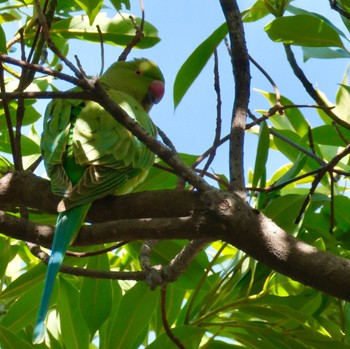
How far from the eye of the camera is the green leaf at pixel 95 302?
1650mm

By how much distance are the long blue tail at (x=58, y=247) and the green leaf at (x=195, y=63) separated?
488 millimetres

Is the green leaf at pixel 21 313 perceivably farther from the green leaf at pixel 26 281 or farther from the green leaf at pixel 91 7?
the green leaf at pixel 91 7

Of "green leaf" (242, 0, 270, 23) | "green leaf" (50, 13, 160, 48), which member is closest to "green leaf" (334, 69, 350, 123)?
"green leaf" (242, 0, 270, 23)

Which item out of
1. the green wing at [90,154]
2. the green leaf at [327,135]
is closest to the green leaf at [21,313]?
the green wing at [90,154]

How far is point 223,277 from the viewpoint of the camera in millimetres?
1637

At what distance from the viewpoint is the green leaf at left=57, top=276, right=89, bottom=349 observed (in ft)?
5.69

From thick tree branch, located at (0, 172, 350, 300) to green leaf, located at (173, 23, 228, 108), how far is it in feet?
1.69

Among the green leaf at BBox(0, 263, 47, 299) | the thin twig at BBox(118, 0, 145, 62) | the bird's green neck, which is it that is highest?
the thin twig at BBox(118, 0, 145, 62)

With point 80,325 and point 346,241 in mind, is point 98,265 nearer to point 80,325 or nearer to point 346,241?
point 80,325

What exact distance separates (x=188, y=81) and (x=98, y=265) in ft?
1.68

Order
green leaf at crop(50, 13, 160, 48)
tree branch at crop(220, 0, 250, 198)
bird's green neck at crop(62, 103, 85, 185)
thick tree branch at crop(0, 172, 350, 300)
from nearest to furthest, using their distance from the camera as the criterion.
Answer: thick tree branch at crop(0, 172, 350, 300), tree branch at crop(220, 0, 250, 198), bird's green neck at crop(62, 103, 85, 185), green leaf at crop(50, 13, 160, 48)

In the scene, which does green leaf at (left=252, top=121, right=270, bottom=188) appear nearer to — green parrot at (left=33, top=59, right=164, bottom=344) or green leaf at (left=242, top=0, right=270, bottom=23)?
green parrot at (left=33, top=59, right=164, bottom=344)

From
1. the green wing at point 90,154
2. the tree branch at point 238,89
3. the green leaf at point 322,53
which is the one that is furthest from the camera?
the green leaf at point 322,53

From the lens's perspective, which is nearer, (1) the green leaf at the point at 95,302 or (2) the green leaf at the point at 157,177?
(1) the green leaf at the point at 95,302
